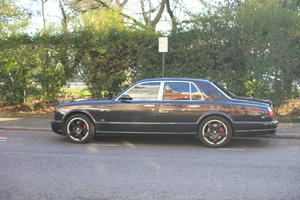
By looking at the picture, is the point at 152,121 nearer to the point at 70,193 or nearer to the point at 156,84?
the point at 156,84

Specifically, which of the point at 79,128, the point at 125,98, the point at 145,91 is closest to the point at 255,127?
the point at 145,91

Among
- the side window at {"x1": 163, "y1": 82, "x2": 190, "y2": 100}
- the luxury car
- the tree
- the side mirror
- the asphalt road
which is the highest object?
the tree

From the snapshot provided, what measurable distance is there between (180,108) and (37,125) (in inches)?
205

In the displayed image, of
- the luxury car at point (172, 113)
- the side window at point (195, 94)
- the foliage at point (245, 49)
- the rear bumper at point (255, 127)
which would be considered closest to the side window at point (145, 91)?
the luxury car at point (172, 113)

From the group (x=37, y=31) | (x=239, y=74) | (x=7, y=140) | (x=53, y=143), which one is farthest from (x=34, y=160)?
(x=37, y=31)

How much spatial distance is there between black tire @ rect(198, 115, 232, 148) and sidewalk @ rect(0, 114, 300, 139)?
214cm

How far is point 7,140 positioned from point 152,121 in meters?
3.67

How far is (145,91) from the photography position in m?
8.16

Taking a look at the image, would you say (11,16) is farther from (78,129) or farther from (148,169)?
(148,169)

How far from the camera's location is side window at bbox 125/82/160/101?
8.10 meters

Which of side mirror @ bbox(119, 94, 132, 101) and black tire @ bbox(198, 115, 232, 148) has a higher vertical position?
side mirror @ bbox(119, 94, 132, 101)

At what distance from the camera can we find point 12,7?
2048 cm

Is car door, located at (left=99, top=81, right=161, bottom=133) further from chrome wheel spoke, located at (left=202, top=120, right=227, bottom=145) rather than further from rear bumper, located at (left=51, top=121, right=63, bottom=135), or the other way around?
chrome wheel spoke, located at (left=202, top=120, right=227, bottom=145)

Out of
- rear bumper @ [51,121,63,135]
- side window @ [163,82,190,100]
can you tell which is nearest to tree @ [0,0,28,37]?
rear bumper @ [51,121,63,135]
